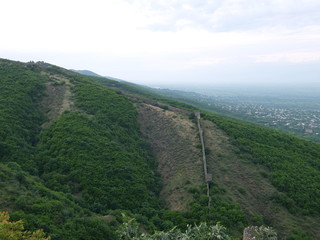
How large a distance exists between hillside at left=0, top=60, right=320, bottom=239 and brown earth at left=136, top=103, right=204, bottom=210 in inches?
4.7

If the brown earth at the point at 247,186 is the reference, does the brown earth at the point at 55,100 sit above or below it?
above

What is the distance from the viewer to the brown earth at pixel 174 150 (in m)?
20.1

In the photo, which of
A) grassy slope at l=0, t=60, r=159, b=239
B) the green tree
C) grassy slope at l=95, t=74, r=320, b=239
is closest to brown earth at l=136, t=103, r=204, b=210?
grassy slope at l=0, t=60, r=159, b=239

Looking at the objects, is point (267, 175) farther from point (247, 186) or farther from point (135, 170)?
point (135, 170)

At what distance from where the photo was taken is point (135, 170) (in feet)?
68.9

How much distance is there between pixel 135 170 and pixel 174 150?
20.2ft

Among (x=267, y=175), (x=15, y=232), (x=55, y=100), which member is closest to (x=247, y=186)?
(x=267, y=175)

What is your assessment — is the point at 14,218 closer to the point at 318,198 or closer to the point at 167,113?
the point at 318,198

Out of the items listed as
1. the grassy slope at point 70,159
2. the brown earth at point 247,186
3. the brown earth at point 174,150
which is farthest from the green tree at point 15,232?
the brown earth at point 247,186

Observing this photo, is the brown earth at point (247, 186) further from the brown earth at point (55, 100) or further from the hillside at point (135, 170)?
the brown earth at point (55, 100)

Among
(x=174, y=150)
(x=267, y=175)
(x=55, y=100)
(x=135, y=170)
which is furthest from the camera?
(x=55, y=100)

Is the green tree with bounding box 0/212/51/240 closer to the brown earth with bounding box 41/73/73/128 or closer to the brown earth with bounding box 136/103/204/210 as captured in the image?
the brown earth with bounding box 136/103/204/210

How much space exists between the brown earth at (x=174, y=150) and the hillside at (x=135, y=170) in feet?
0.39

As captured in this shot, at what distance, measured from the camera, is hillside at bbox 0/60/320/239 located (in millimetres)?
14531
